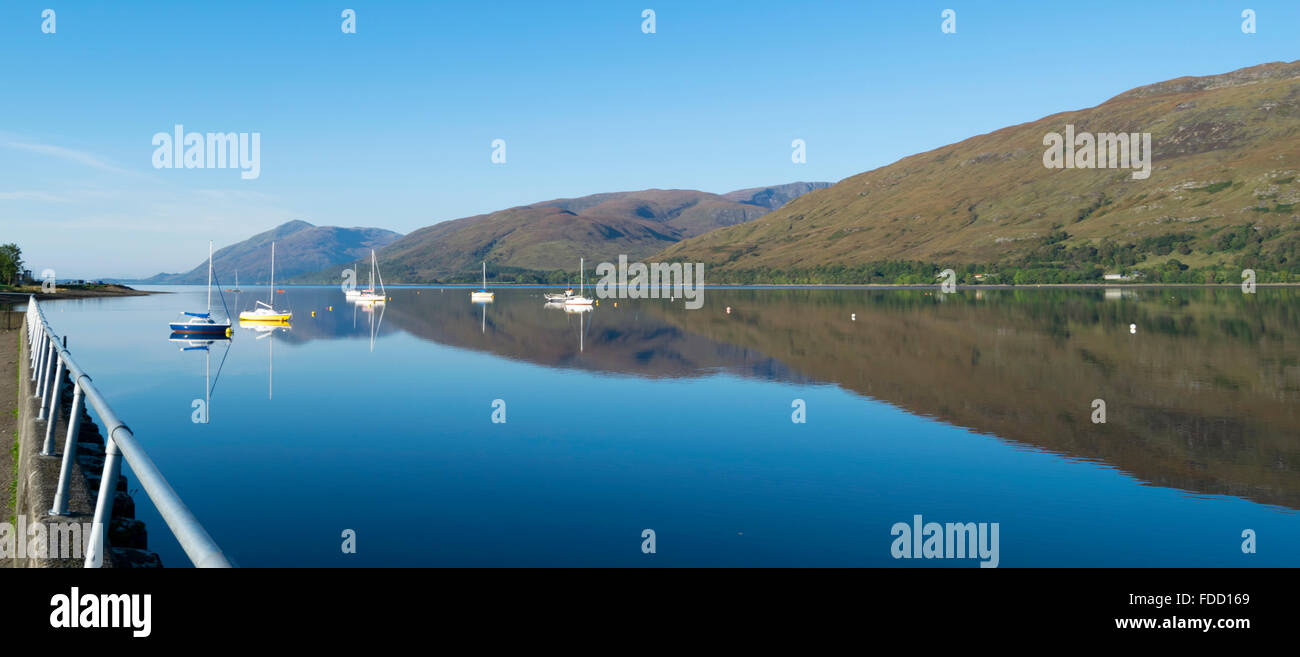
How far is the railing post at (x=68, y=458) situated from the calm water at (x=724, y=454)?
→ 4.67m

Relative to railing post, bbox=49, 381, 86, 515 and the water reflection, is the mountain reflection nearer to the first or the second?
the water reflection

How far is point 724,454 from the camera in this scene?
953 inches

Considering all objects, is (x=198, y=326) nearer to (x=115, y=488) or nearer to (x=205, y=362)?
(x=205, y=362)

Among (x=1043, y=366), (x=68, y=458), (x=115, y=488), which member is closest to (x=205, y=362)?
(x=68, y=458)

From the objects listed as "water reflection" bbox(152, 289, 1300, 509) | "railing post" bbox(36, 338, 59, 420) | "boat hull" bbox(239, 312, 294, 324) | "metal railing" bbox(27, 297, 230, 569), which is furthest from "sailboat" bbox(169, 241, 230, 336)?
"metal railing" bbox(27, 297, 230, 569)

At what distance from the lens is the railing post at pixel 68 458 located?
33.1 ft

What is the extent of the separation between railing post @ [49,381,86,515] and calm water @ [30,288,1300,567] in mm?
4671

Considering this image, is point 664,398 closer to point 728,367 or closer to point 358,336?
point 728,367

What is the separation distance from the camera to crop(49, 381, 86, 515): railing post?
10086 mm

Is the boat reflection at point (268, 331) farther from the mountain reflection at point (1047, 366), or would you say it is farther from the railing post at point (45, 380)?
the railing post at point (45, 380)

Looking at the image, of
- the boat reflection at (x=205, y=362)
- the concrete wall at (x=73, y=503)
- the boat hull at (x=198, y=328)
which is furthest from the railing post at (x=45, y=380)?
the boat hull at (x=198, y=328)

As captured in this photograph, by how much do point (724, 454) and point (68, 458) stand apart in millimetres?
16975
